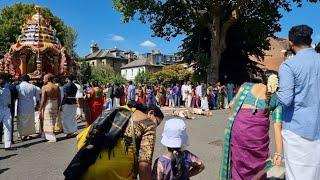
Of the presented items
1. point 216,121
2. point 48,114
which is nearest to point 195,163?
point 48,114

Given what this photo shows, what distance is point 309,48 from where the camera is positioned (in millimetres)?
4414

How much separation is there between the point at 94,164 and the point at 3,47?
53682 mm

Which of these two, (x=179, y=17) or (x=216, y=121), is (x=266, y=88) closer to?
(x=216, y=121)

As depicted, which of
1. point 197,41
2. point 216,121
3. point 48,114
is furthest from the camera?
point 197,41

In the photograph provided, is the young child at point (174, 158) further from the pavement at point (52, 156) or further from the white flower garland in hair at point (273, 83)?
the pavement at point (52, 156)

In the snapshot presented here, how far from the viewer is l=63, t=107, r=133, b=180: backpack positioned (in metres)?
3.85

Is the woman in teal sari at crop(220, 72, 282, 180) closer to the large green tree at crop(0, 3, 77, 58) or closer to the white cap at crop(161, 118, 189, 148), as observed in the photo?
the white cap at crop(161, 118, 189, 148)

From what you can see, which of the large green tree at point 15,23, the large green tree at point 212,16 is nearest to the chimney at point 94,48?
the large green tree at point 15,23

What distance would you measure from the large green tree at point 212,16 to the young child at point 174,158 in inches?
1032

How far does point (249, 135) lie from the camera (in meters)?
5.42

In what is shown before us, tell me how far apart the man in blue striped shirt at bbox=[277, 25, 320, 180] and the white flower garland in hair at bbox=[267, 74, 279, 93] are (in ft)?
2.23

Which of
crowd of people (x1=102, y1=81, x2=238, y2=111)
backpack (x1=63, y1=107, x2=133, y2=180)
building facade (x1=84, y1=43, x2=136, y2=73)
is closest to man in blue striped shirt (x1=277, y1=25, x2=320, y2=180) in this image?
backpack (x1=63, y1=107, x2=133, y2=180)

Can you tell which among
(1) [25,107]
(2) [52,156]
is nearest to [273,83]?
(2) [52,156]

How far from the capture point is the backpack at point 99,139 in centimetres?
385
